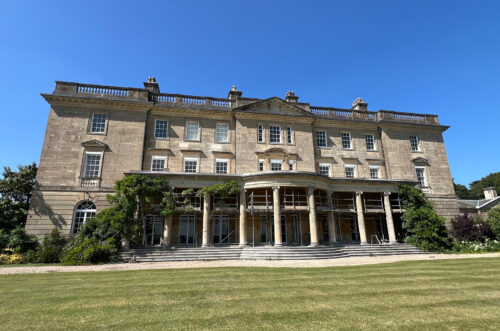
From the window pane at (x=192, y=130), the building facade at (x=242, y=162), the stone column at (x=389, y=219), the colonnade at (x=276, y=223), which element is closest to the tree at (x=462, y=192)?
the building facade at (x=242, y=162)

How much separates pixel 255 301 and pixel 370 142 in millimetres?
22449

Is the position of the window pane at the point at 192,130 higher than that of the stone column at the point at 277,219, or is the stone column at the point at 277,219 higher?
the window pane at the point at 192,130

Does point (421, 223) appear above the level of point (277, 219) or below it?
below

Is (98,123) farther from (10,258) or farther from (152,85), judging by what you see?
(10,258)

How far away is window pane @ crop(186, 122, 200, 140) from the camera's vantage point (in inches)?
851

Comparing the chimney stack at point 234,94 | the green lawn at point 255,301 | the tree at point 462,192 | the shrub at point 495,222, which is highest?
the chimney stack at point 234,94

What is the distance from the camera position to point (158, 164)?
20.5m

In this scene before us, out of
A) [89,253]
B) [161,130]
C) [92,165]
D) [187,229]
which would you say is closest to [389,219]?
[187,229]

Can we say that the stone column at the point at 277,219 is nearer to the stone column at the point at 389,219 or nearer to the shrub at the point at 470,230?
the stone column at the point at 389,219

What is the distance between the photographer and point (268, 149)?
71.2ft

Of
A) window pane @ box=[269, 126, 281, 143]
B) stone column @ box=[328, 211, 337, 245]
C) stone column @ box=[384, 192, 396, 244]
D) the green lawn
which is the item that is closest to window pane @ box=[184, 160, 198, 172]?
window pane @ box=[269, 126, 281, 143]

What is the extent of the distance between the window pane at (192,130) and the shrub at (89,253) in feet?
33.3

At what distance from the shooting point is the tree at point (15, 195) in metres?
18.8

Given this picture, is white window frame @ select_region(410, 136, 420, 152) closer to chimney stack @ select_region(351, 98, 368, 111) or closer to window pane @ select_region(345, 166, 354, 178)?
chimney stack @ select_region(351, 98, 368, 111)
